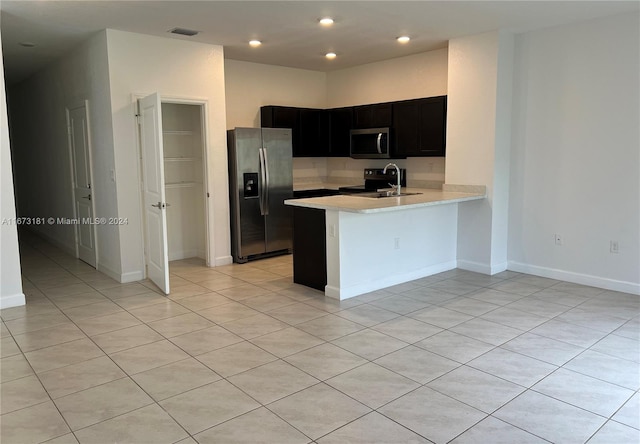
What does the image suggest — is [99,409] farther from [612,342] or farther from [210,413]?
[612,342]

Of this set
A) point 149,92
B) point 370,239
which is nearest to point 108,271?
point 149,92

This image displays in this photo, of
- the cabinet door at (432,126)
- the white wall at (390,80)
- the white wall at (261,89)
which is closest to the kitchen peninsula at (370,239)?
the cabinet door at (432,126)

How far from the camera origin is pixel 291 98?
7.41 meters

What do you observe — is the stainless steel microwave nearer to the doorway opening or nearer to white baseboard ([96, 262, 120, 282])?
the doorway opening

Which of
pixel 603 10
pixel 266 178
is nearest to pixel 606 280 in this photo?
pixel 603 10

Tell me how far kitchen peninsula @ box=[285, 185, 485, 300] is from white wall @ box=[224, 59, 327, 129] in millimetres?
2528

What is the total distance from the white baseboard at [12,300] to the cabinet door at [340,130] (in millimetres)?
4547

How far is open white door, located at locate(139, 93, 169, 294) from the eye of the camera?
15.4ft

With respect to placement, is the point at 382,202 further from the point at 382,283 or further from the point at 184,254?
the point at 184,254

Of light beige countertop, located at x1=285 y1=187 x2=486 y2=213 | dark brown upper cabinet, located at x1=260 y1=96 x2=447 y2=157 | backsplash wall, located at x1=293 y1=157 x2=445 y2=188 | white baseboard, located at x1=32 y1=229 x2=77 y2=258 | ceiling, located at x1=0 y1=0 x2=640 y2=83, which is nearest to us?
ceiling, located at x1=0 y1=0 x2=640 y2=83

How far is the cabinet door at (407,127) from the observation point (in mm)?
6152

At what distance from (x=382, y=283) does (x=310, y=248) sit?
83cm

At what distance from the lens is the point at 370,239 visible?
477 centimetres

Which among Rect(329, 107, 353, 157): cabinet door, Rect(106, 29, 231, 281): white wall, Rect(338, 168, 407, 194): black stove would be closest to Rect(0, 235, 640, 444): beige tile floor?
Rect(106, 29, 231, 281): white wall
